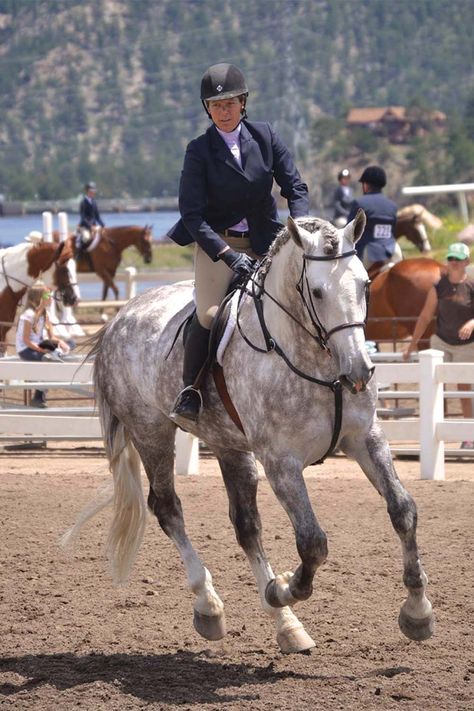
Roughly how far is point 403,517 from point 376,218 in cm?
872

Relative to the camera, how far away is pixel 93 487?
10.5m

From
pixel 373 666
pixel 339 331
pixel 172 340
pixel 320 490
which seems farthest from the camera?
pixel 320 490

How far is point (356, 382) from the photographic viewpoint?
529cm

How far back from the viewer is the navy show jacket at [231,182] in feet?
20.8

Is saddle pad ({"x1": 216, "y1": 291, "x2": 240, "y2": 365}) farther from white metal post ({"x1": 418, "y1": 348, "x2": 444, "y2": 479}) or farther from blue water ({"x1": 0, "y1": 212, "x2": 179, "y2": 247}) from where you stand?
blue water ({"x1": 0, "y1": 212, "x2": 179, "y2": 247})

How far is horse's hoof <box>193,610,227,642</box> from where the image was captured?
20.7 ft

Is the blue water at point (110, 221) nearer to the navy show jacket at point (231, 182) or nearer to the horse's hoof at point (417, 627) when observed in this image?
the navy show jacket at point (231, 182)

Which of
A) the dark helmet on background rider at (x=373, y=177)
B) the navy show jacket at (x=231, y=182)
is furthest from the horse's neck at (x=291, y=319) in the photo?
the dark helmet on background rider at (x=373, y=177)

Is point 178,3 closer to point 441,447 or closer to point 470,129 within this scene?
point 470,129

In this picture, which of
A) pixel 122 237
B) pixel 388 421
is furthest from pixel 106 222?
pixel 388 421

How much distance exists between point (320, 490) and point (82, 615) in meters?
3.50

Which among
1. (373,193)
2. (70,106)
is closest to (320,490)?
(373,193)

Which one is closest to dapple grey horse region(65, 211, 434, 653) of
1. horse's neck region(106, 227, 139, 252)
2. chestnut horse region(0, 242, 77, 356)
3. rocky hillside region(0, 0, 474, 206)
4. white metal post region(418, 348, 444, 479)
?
white metal post region(418, 348, 444, 479)

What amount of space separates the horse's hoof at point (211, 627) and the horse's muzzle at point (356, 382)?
158 cm
